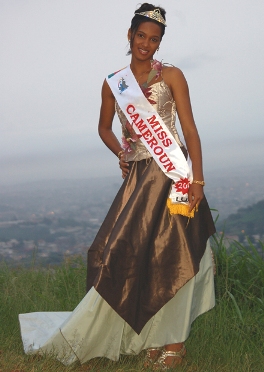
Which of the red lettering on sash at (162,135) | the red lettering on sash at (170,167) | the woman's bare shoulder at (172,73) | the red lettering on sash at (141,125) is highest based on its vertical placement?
the woman's bare shoulder at (172,73)

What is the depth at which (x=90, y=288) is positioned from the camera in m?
4.05

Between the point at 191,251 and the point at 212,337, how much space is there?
0.96 m

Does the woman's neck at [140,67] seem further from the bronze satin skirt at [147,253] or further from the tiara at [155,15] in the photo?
the bronze satin skirt at [147,253]

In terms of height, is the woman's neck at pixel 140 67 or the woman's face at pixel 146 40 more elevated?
the woman's face at pixel 146 40

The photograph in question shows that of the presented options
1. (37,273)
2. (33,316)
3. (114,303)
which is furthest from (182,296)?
(37,273)

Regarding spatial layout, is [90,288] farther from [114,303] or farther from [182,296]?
[182,296]

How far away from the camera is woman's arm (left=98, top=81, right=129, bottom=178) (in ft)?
14.2

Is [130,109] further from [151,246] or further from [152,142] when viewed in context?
[151,246]

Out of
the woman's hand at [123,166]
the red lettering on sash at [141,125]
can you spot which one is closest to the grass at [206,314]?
the woman's hand at [123,166]

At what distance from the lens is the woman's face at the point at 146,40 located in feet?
12.8

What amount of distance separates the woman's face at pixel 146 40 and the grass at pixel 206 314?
1.85 meters

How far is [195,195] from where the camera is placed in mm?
3846

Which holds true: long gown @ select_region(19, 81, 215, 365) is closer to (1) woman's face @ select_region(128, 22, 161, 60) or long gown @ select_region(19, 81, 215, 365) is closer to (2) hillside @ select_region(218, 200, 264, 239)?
(1) woman's face @ select_region(128, 22, 161, 60)

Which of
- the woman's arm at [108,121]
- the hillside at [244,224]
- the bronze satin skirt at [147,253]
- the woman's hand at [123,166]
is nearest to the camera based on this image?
the bronze satin skirt at [147,253]
